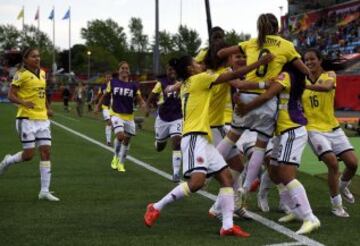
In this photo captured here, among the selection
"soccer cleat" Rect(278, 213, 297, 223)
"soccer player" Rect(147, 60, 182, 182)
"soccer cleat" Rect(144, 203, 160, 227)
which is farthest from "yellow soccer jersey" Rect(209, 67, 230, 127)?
"soccer player" Rect(147, 60, 182, 182)

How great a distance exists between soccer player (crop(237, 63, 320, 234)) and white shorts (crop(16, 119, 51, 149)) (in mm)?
3268

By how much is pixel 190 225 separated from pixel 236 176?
0.94 meters

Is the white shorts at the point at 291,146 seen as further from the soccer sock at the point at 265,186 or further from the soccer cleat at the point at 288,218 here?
the soccer sock at the point at 265,186

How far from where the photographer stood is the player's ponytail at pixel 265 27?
7.35 m

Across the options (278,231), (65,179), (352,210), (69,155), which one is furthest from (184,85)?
(69,155)

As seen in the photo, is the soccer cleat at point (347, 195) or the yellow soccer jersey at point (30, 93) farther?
the yellow soccer jersey at point (30, 93)

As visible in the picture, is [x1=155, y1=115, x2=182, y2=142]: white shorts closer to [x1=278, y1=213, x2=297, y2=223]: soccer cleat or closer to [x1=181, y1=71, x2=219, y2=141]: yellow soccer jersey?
[x1=278, y1=213, x2=297, y2=223]: soccer cleat

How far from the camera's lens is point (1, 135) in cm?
2281

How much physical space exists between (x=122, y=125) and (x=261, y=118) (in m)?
6.32

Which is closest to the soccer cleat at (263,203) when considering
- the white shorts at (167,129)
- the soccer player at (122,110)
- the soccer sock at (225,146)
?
the soccer sock at (225,146)

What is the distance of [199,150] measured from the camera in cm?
701

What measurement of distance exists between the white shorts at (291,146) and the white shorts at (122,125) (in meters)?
6.42

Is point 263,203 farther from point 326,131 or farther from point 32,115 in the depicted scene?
point 32,115

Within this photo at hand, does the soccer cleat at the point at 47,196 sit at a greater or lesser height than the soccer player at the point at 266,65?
lesser
